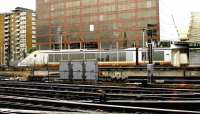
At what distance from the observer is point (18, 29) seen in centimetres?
17612

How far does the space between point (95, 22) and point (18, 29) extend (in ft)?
264

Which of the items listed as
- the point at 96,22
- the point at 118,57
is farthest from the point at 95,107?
the point at 96,22

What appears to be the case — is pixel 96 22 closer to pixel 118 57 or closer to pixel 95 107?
pixel 118 57

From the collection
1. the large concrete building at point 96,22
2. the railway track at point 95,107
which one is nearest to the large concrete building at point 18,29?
the large concrete building at point 96,22

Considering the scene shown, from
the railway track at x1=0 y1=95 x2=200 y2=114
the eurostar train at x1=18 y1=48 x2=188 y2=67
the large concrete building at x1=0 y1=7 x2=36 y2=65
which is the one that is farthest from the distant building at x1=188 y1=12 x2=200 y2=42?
the large concrete building at x1=0 y1=7 x2=36 y2=65

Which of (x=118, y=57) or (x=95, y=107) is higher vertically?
(x=118, y=57)

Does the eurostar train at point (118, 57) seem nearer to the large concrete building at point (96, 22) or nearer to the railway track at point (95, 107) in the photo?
the railway track at point (95, 107)

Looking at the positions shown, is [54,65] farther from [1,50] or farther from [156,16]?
[1,50]

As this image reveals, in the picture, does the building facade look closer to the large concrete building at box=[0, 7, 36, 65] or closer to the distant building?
the distant building

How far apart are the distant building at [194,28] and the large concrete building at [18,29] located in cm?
12018

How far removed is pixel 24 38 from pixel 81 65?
5316 inches

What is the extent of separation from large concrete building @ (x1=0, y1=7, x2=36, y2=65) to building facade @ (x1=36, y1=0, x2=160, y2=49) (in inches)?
1920

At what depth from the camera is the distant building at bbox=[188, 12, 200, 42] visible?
41.0 metres

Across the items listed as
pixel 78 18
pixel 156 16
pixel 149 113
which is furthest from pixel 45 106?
pixel 78 18
